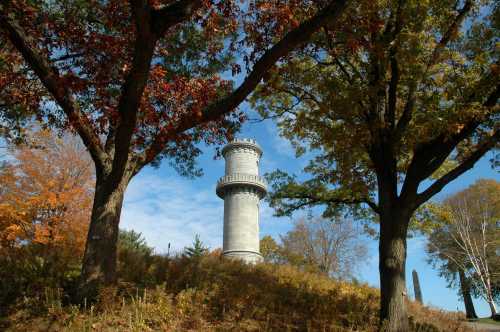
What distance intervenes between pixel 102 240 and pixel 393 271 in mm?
6854

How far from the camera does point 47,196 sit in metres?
20.3

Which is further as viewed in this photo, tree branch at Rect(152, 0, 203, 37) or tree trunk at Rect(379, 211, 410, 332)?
tree trunk at Rect(379, 211, 410, 332)

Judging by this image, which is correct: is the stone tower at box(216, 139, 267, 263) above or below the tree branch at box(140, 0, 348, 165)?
above

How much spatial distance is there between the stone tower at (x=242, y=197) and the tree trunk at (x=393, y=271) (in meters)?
24.9

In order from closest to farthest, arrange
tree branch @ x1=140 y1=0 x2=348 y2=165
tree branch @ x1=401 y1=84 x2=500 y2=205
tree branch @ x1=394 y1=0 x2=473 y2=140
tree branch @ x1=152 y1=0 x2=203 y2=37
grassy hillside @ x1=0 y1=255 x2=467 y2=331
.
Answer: tree branch @ x1=152 y1=0 x2=203 y2=37 < tree branch @ x1=140 y1=0 x2=348 y2=165 < grassy hillside @ x1=0 y1=255 x2=467 y2=331 < tree branch @ x1=401 y1=84 x2=500 y2=205 < tree branch @ x1=394 y1=0 x2=473 y2=140

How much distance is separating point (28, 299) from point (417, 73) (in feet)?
34.5

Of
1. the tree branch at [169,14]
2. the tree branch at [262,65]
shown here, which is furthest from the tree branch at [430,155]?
the tree branch at [169,14]

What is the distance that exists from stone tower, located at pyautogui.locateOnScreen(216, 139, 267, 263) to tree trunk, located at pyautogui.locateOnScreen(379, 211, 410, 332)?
24938mm

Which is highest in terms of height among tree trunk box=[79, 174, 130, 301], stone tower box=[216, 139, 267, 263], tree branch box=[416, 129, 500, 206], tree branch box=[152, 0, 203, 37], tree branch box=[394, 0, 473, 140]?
stone tower box=[216, 139, 267, 263]

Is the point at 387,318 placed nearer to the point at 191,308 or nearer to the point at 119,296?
the point at 191,308

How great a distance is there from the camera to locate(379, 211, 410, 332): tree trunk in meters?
9.47

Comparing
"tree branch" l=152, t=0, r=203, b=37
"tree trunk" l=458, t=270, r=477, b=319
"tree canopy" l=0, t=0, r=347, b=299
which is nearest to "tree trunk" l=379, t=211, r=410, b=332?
"tree canopy" l=0, t=0, r=347, b=299

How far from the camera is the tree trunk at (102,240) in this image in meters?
8.23

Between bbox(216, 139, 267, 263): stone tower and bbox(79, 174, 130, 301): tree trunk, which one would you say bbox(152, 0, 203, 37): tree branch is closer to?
bbox(79, 174, 130, 301): tree trunk
